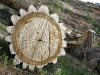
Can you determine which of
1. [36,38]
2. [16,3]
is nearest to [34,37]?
[36,38]

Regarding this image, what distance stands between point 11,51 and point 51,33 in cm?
104

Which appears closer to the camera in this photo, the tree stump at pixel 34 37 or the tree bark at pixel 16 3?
the tree stump at pixel 34 37

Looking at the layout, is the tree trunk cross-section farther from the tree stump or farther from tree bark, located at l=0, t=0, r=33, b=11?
tree bark, located at l=0, t=0, r=33, b=11

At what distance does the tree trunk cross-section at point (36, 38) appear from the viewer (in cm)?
620

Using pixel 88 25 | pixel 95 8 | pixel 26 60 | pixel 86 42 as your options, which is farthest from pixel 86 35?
pixel 95 8

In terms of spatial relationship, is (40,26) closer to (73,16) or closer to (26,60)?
(26,60)

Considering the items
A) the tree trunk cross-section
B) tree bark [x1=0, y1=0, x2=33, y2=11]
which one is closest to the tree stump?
the tree trunk cross-section

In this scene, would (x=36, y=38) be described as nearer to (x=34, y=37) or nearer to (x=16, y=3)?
(x=34, y=37)

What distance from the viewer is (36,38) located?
20.7 ft

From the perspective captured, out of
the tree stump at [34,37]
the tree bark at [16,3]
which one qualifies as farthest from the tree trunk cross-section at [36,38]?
the tree bark at [16,3]

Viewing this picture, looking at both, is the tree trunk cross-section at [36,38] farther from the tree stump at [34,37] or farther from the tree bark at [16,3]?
the tree bark at [16,3]

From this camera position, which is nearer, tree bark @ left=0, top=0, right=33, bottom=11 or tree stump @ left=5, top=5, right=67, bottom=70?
tree stump @ left=5, top=5, right=67, bottom=70

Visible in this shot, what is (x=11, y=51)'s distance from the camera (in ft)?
20.2

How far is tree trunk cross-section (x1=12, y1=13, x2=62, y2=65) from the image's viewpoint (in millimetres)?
6199
